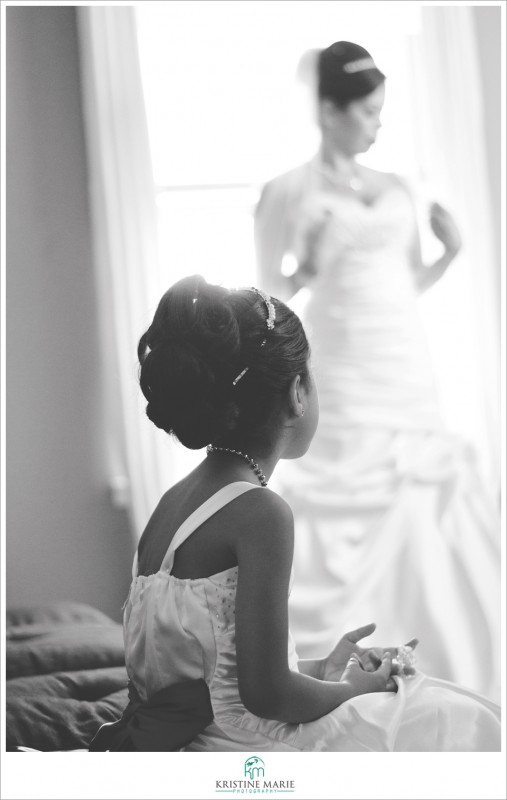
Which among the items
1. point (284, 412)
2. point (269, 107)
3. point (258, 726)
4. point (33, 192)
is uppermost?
point (269, 107)

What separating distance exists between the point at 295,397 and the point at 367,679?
0.36m

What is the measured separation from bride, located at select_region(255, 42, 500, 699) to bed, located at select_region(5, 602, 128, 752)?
2.22 feet

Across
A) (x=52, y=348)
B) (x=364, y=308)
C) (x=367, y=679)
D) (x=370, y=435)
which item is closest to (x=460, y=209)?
(x=364, y=308)

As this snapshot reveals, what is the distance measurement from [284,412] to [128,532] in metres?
2.11

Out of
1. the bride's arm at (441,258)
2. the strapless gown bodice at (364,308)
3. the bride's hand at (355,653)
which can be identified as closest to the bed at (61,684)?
the bride's hand at (355,653)

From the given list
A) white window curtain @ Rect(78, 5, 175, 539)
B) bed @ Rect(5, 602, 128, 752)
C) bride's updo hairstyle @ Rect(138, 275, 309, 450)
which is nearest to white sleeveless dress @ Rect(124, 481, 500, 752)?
bride's updo hairstyle @ Rect(138, 275, 309, 450)

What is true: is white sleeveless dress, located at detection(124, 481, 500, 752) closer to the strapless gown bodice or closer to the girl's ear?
the girl's ear

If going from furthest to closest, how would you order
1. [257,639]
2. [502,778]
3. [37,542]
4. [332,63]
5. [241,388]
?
1. [37,542]
2. [332,63]
3. [502,778]
4. [241,388]
5. [257,639]

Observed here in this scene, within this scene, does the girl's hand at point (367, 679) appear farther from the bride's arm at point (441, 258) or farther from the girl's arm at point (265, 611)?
the bride's arm at point (441, 258)

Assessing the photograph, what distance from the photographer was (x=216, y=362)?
980 mm

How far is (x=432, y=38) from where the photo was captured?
2.86 m

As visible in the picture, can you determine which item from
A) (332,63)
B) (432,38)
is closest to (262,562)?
(332,63)

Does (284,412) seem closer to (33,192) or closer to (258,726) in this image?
(258,726)

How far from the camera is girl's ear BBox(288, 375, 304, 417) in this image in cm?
103
